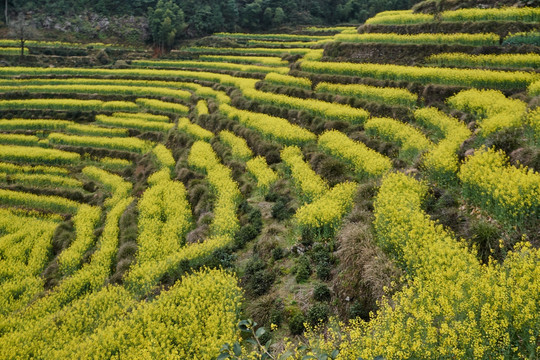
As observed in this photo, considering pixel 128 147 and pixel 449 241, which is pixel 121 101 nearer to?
pixel 128 147

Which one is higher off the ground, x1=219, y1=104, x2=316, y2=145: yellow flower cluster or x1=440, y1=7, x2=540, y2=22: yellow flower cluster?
x1=440, y1=7, x2=540, y2=22: yellow flower cluster

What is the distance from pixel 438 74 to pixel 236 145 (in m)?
14.9

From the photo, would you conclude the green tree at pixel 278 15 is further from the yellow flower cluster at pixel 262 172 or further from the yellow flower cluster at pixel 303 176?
the yellow flower cluster at pixel 303 176

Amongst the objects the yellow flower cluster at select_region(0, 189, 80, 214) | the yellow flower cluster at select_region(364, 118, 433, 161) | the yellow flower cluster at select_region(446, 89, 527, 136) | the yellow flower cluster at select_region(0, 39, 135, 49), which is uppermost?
the yellow flower cluster at select_region(0, 39, 135, 49)

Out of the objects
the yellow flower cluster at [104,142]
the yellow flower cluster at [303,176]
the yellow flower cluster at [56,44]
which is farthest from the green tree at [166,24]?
the yellow flower cluster at [303,176]

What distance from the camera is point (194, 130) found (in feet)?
111

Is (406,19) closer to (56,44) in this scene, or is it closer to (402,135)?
(402,135)

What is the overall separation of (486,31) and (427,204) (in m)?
22.5

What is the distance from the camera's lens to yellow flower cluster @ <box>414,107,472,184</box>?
47.3 ft

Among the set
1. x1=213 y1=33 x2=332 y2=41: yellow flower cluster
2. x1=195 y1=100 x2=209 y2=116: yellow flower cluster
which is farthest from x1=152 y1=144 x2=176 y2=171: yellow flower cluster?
x1=213 y1=33 x2=332 y2=41: yellow flower cluster

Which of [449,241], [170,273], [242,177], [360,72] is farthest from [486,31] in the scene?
[170,273]

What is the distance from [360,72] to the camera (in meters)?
30.8

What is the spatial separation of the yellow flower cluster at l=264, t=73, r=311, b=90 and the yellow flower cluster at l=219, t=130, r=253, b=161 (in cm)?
810

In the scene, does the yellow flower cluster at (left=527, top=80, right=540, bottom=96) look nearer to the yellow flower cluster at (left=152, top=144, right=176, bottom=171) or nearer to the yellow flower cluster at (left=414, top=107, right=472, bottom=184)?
the yellow flower cluster at (left=414, top=107, right=472, bottom=184)
